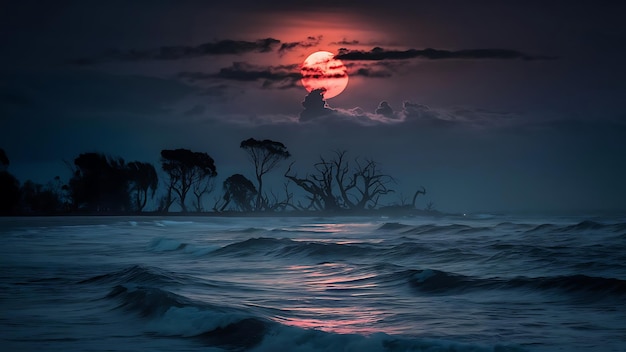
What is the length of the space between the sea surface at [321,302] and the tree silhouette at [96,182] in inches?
1888

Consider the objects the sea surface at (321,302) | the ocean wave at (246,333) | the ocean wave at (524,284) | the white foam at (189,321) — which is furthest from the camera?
the ocean wave at (524,284)

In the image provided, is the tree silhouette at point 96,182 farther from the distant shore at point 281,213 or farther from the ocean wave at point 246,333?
the ocean wave at point 246,333

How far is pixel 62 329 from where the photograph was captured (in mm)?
9172

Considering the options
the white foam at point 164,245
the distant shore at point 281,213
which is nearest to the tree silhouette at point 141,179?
the distant shore at point 281,213

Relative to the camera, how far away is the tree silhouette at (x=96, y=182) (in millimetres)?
68688

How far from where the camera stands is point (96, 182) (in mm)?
69062

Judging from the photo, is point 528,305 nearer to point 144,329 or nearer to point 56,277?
point 144,329

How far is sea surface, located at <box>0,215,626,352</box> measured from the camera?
8422mm

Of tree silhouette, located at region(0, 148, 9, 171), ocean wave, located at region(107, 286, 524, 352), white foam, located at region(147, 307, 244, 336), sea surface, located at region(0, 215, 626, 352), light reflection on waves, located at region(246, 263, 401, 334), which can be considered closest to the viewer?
ocean wave, located at region(107, 286, 524, 352)

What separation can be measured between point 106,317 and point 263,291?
377cm

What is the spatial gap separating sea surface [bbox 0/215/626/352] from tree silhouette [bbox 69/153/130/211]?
157ft

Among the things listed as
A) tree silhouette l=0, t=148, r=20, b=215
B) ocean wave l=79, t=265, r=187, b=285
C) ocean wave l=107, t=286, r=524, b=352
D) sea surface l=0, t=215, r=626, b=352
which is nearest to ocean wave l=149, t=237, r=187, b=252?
sea surface l=0, t=215, r=626, b=352

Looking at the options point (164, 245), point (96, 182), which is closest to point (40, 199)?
point (96, 182)

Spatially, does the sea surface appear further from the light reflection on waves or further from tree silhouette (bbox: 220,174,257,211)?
tree silhouette (bbox: 220,174,257,211)
